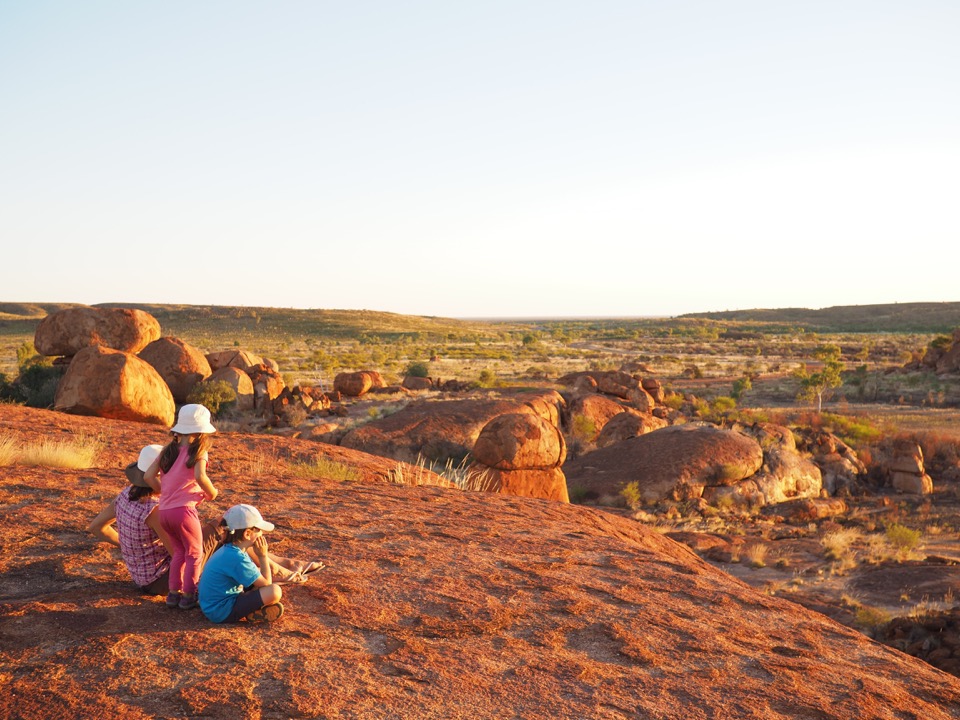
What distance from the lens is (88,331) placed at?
22.6 m

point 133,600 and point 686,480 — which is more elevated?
point 133,600

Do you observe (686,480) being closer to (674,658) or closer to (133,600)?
(674,658)

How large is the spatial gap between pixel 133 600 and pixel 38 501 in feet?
11.4

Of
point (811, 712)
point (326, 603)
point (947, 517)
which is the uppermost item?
point (326, 603)

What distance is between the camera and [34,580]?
251 inches

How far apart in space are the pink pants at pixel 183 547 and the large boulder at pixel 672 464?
49.5ft

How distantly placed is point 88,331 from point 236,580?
1974 cm

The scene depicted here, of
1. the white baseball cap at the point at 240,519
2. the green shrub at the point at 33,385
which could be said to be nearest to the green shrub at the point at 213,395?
the green shrub at the point at 33,385

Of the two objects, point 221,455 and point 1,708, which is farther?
point 221,455

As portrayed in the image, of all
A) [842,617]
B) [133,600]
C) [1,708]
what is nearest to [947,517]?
[842,617]

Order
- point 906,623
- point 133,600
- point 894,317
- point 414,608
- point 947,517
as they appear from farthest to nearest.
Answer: point 894,317, point 947,517, point 906,623, point 414,608, point 133,600

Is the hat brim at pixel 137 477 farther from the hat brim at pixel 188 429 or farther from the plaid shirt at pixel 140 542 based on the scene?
the hat brim at pixel 188 429

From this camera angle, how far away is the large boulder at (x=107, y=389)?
1739cm

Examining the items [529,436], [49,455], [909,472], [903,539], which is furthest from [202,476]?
[909,472]
